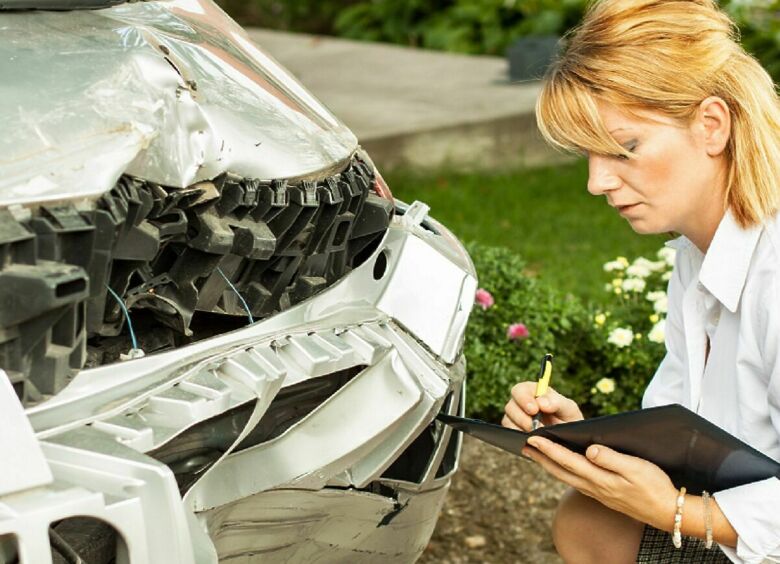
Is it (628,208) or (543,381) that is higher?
(628,208)

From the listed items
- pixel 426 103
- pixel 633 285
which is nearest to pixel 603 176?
pixel 633 285

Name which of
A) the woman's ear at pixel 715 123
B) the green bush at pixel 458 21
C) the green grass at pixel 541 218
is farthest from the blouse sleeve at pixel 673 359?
the green bush at pixel 458 21

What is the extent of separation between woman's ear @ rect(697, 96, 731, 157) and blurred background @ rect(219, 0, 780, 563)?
2.23 ft

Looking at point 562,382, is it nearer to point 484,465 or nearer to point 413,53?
point 484,465

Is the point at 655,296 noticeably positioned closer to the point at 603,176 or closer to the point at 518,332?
the point at 518,332

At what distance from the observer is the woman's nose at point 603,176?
233cm

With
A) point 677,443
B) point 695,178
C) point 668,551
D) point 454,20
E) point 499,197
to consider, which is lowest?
point 454,20

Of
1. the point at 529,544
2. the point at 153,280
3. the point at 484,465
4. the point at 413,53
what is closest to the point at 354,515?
the point at 153,280

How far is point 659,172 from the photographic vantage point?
2.29 metres

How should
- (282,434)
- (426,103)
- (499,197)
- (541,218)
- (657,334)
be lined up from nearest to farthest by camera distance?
(282,434), (657,334), (541,218), (499,197), (426,103)

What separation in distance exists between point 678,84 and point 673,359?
27.1 inches

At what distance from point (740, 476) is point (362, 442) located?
2.10 feet

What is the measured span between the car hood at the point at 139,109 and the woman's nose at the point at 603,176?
0.48m

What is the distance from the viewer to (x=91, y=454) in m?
1.77
